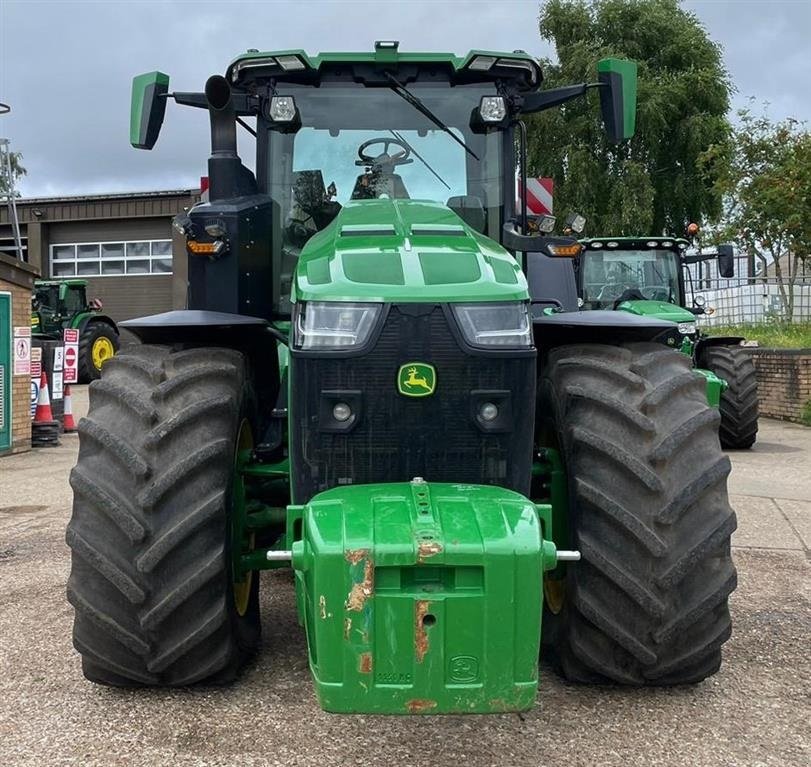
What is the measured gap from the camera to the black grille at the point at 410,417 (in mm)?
3102

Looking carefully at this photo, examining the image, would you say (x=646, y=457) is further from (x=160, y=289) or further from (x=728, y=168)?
(x=160, y=289)

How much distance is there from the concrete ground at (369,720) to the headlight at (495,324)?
1258 millimetres

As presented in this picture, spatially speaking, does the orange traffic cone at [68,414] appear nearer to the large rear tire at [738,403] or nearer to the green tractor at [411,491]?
the large rear tire at [738,403]

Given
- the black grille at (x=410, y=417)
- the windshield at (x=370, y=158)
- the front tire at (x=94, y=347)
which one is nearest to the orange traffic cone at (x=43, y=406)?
the front tire at (x=94, y=347)

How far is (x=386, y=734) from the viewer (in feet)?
10.4

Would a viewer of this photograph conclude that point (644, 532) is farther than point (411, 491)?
Yes

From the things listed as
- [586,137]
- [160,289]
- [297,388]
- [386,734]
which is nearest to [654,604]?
[386,734]

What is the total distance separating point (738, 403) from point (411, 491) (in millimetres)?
8916

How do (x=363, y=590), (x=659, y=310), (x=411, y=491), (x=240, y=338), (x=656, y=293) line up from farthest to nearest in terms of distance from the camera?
1. (x=656, y=293)
2. (x=659, y=310)
3. (x=240, y=338)
4. (x=411, y=491)
5. (x=363, y=590)

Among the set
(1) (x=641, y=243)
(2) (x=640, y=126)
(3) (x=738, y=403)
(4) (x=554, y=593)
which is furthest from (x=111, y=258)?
(4) (x=554, y=593)

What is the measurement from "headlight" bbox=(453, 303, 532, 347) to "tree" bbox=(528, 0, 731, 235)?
74.2ft

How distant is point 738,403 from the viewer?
436 inches

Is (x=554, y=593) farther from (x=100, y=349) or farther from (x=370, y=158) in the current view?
(x=100, y=349)

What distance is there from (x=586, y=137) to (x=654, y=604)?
24.2 m
